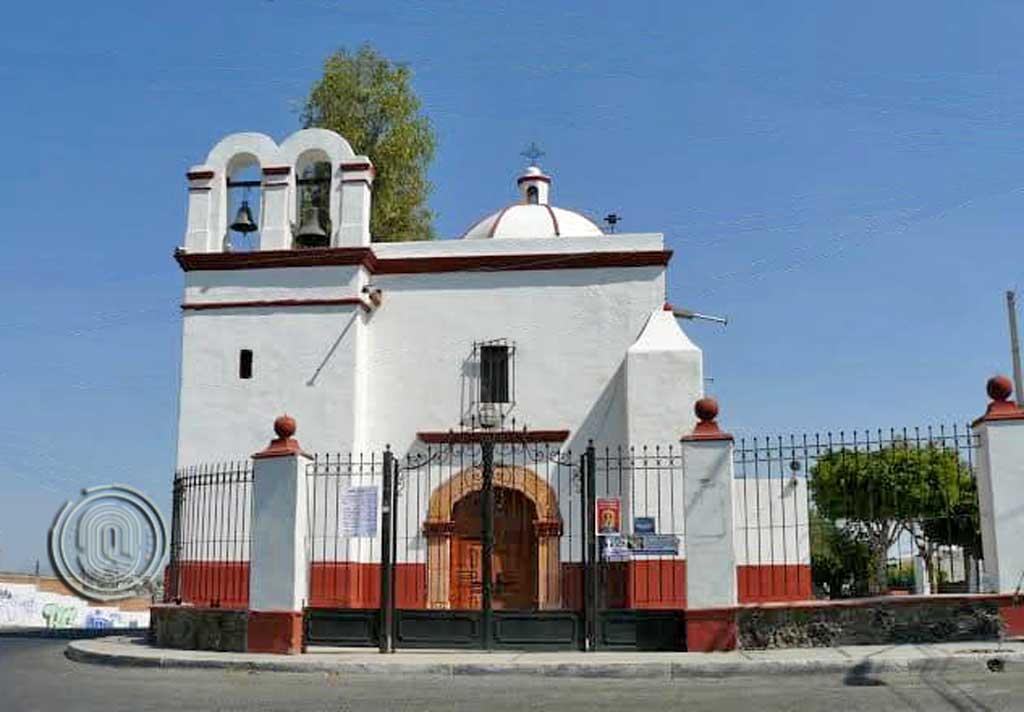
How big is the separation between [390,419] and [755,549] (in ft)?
20.4

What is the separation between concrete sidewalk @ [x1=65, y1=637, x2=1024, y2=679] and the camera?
34.3ft

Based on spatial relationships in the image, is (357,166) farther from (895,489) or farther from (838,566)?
(838,566)

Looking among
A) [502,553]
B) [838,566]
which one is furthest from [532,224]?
[838,566]

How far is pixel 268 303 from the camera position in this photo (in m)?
18.2

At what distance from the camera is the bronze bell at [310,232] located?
60.2 ft

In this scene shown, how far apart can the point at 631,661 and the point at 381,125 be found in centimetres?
1907

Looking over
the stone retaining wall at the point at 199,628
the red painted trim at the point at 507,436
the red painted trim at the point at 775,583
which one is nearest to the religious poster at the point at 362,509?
the stone retaining wall at the point at 199,628

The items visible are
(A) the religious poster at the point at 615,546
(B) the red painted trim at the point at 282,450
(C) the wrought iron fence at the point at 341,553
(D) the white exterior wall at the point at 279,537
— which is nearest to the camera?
(D) the white exterior wall at the point at 279,537

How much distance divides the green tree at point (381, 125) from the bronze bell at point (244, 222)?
8231 millimetres

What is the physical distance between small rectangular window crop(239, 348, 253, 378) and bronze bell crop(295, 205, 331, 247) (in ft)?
6.88

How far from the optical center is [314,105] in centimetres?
2766

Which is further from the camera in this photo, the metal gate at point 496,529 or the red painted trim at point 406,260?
the red painted trim at point 406,260

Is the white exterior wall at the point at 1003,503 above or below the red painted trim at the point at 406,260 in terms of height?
below

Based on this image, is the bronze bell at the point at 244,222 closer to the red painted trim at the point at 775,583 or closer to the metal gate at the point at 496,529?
the metal gate at the point at 496,529
